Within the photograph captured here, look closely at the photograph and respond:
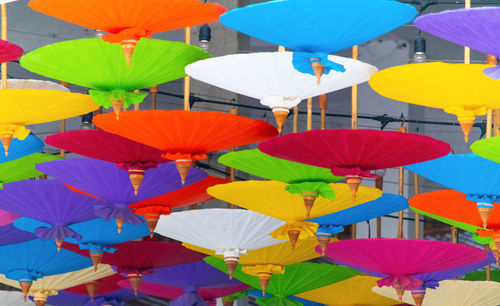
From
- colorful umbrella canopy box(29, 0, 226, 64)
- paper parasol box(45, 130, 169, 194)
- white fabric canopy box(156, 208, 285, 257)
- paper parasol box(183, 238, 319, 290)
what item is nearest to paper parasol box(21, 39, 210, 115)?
colorful umbrella canopy box(29, 0, 226, 64)

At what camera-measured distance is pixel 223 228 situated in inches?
244

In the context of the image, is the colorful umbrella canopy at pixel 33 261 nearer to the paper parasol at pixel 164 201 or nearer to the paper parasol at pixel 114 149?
the paper parasol at pixel 164 201

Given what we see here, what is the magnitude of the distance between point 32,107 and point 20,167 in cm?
111

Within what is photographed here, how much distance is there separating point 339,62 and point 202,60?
728 mm

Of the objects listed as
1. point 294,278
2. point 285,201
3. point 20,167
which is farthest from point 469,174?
point 20,167

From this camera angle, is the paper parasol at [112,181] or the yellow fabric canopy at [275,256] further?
the yellow fabric canopy at [275,256]

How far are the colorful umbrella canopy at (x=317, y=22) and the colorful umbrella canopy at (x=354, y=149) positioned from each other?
381 mm

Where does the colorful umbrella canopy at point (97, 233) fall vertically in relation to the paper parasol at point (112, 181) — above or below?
below

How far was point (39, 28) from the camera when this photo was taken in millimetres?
9156

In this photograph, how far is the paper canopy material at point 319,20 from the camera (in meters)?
4.52

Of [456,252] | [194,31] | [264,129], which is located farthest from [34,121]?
[194,31]

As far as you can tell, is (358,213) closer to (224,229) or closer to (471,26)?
(224,229)

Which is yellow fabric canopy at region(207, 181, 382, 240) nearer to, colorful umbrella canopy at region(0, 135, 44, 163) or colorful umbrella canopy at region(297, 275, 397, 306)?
colorful umbrella canopy at region(297, 275, 397, 306)

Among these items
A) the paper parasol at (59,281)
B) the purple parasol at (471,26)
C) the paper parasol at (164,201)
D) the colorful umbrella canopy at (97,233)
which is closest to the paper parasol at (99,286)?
the paper parasol at (59,281)
